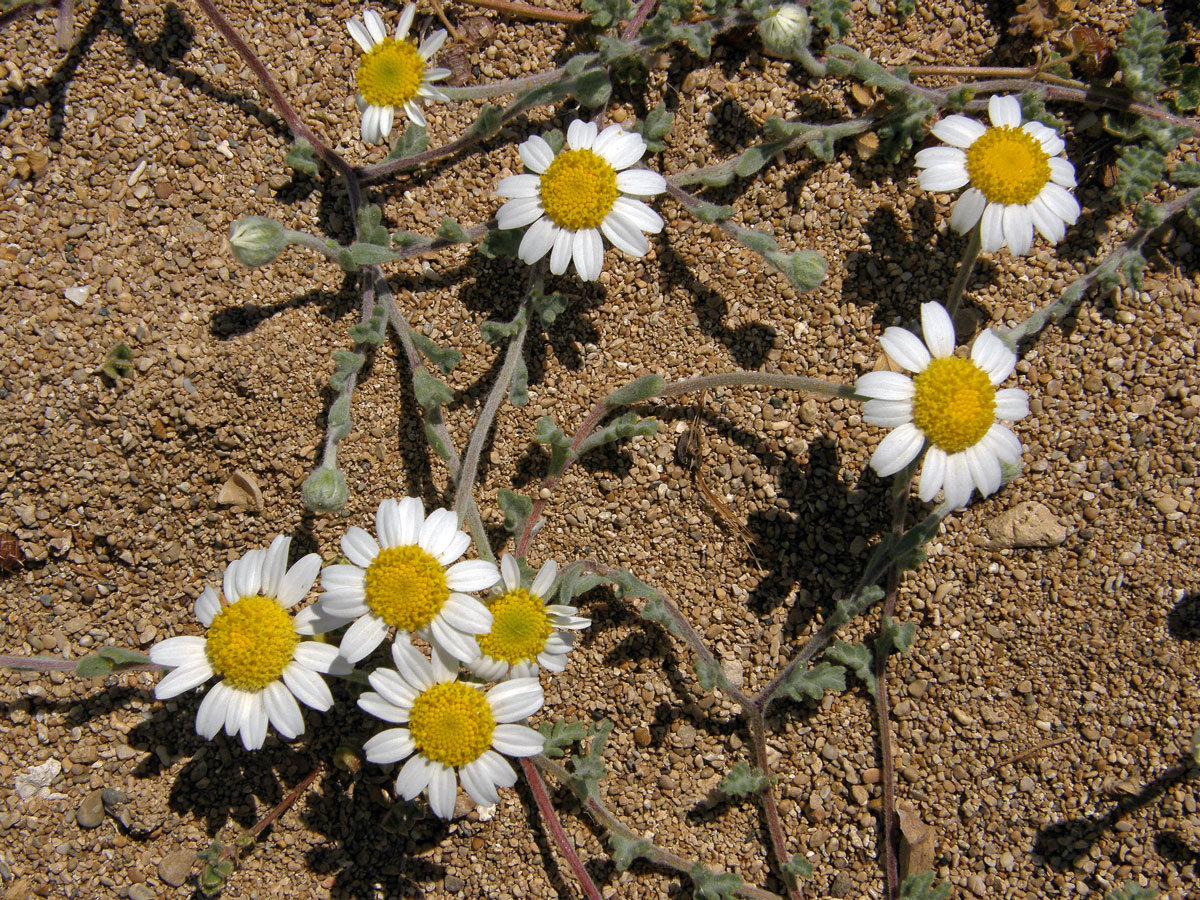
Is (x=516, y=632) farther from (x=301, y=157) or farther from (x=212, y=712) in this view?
(x=301, y=157)

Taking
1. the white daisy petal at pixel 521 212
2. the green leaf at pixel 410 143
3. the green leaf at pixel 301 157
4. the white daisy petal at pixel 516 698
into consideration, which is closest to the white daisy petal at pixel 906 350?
the white daisy petal at pixel 521 212

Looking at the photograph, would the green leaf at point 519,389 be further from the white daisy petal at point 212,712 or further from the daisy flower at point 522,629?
the white daisy petal at point 212,712

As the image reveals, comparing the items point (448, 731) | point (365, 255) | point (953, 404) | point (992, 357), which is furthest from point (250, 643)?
point (992, 357)

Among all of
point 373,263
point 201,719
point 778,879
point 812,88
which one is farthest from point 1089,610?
point 201,719

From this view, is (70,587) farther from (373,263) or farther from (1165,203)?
(1165,203)

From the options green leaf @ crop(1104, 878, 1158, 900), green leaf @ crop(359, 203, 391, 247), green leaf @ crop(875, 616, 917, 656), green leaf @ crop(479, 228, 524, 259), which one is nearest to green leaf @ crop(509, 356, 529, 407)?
green leaf @ crop(479, 228, 524, 259)

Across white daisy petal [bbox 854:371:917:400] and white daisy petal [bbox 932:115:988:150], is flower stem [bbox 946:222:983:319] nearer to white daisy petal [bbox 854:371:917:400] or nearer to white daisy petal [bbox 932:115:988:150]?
white daisy petal [bbox 932:115:988:150]
